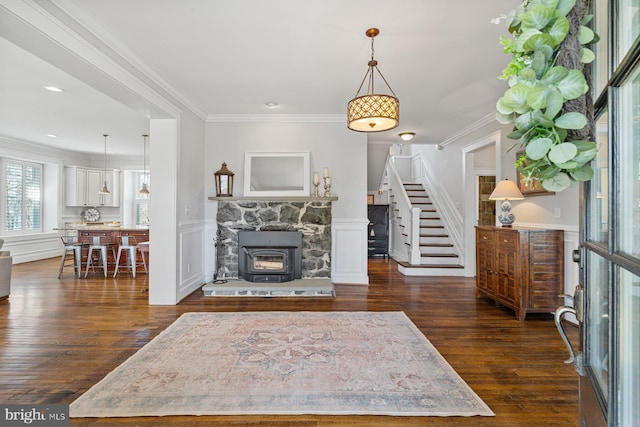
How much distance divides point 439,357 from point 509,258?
1.74 meters

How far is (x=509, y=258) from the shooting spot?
3592 mm

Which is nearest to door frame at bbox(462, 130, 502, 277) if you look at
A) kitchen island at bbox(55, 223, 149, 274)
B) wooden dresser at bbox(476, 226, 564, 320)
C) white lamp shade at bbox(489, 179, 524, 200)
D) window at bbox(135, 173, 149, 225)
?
white lamp shade at bbox(489, 179, 524, 200)

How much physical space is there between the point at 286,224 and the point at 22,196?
6745 mm

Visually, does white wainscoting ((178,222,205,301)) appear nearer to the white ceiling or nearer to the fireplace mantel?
the fireplace mantel

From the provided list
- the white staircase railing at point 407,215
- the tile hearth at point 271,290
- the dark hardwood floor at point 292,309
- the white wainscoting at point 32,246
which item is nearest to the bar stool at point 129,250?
the dark hardwood floor at point 292,309

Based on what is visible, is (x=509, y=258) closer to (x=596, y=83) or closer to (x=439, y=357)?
(x=439, y=357)

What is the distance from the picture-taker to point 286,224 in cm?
482

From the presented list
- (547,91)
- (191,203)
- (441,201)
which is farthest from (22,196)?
(547,91)

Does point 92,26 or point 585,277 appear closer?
point 585,277

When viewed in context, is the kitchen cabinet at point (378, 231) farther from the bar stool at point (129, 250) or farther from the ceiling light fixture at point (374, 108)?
the ceiling light fixture at point (374, 108)

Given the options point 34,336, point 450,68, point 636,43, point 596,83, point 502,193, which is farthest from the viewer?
point 502,193

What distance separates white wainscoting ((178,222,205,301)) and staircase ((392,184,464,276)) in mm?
3595

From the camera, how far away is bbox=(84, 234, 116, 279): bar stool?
18.4ft

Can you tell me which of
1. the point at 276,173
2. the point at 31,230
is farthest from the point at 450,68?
the point at 31,230
